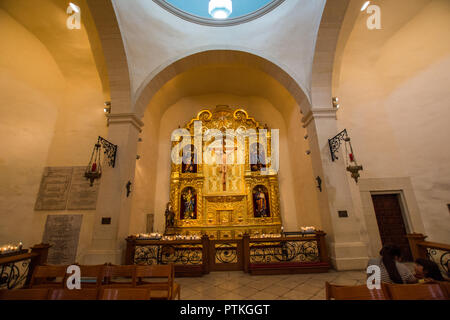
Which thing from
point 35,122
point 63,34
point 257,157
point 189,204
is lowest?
point 189,204

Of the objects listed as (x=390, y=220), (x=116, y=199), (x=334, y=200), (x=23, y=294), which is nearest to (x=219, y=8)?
(x=116, y=199)

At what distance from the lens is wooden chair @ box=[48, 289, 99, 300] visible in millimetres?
1932

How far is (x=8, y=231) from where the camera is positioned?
575 cm

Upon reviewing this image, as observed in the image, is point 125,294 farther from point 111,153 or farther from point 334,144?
point 334,144

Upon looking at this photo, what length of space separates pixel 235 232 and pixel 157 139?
20.1 feet

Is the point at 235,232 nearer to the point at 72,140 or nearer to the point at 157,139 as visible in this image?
the point at 157,139

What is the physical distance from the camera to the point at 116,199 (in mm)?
5477

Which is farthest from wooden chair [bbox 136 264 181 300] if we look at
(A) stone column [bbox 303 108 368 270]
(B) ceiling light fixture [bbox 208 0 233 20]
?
(B) ceiling light fixture [bbox 208 0 233 20]

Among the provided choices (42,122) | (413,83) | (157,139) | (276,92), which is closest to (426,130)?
(413,83)

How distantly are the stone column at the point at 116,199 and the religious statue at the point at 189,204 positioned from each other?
12.0 feet

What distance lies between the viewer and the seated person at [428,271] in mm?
2752

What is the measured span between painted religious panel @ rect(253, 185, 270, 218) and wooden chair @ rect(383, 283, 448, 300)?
7.37 metres

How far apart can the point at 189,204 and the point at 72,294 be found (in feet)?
24.3

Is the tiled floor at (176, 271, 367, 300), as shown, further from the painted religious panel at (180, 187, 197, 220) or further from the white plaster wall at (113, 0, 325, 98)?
the white plaster wall at (113, 0, 325, 98)
